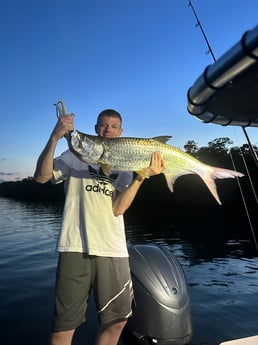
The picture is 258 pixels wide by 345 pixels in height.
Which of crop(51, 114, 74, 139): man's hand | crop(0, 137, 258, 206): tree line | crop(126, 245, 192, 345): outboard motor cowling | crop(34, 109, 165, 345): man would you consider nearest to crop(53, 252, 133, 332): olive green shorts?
crop(34, 109, 165, 345): man

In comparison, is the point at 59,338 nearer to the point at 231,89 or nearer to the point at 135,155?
the point at 135,155

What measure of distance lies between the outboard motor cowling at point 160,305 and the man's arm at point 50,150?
2170mm

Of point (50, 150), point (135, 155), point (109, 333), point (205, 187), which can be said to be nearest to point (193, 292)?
point (109, 333)

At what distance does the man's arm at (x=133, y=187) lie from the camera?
3.49 m

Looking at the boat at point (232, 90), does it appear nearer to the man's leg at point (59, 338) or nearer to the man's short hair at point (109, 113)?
the man's short hair at point (109, 113)

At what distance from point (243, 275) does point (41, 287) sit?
5.88 meters

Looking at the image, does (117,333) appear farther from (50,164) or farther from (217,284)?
(217,284)

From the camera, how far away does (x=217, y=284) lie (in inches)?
358

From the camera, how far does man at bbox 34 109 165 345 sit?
334 centimetres

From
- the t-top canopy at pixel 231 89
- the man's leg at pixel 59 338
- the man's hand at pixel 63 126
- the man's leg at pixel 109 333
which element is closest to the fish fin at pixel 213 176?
the t-top canopy at pixel 231 89

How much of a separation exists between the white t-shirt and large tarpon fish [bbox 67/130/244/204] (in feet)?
0.72

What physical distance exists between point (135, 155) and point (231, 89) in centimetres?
154

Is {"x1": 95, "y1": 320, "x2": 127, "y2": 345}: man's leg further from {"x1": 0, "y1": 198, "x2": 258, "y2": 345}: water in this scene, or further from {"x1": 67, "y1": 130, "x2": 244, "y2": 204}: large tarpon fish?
{"x1": 0, "y1": 198, "x2": 258, "y2": 345}: water

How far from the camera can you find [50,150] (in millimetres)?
3217
